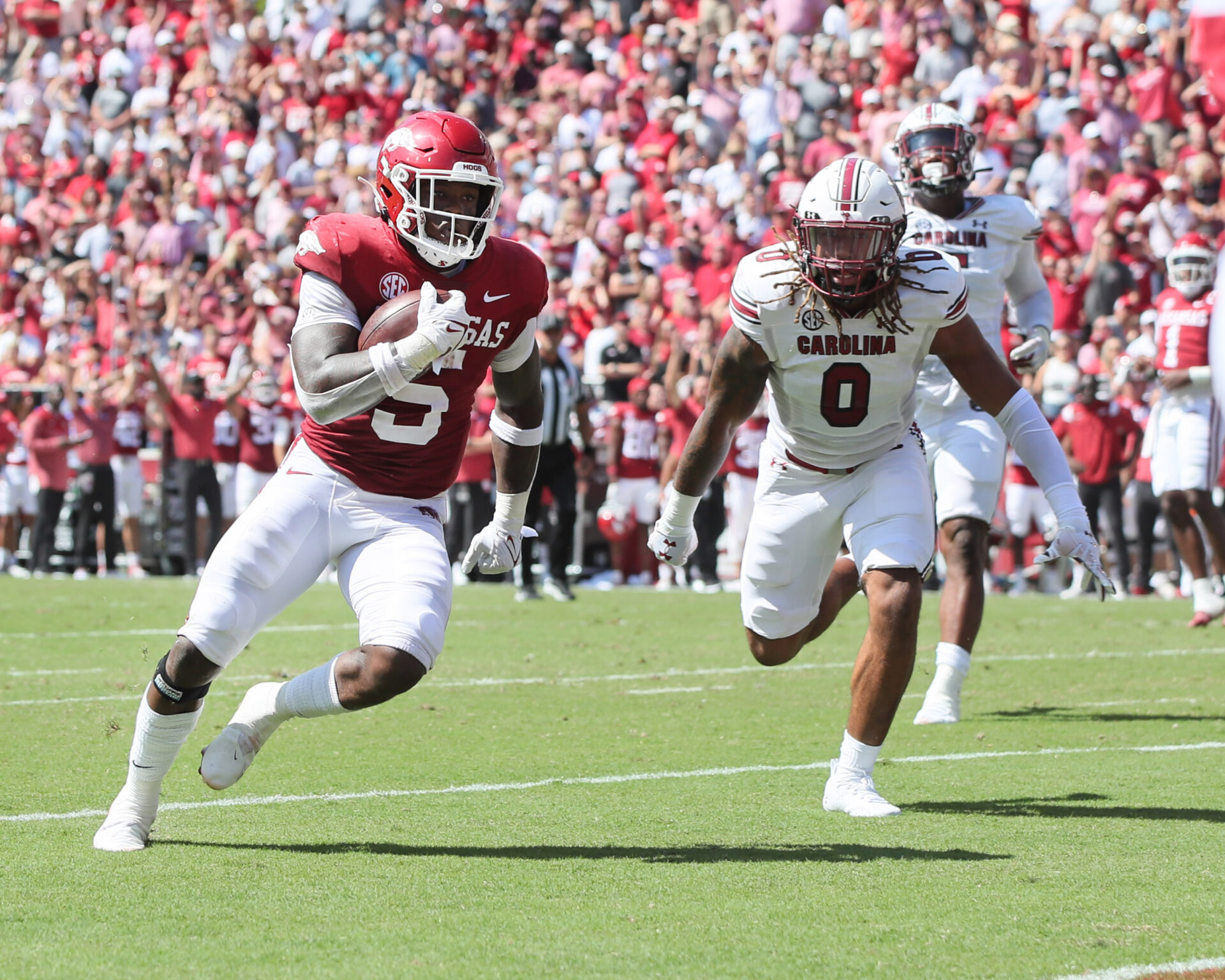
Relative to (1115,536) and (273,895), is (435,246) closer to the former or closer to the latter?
(273,895)

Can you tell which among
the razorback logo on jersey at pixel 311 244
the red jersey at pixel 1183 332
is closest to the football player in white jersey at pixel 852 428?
the razorback logo on jersey at pixel 311 244

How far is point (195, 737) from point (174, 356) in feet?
43.8

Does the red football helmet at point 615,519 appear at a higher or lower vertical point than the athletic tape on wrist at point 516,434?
lower

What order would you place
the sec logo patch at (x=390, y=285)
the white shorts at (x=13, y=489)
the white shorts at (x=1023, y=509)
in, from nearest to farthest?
the sec logo patch at (x=390, y=285) < the white shorts at (x=1023, y=509) < the white shorts at (x=13, y=489)

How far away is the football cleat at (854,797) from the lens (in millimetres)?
5289

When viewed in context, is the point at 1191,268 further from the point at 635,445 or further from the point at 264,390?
the point at 264,390

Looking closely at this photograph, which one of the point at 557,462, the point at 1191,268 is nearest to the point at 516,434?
the point at 1191,268

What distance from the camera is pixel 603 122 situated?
66.5 feet

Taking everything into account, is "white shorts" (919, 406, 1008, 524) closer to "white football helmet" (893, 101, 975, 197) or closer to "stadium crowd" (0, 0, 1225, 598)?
"white football helmet" (893, 101, 975, 197)

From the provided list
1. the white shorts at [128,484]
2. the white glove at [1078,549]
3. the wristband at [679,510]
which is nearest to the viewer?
the white glove at [1078,549]

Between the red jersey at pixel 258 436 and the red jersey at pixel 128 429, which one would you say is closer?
the red jersey at pixel 258 436

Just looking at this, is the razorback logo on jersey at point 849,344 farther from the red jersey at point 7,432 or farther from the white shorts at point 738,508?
the red jersey at point 7,432

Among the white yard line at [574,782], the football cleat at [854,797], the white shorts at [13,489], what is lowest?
the white shorts at [13,489]

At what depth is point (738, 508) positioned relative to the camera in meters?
15.5
